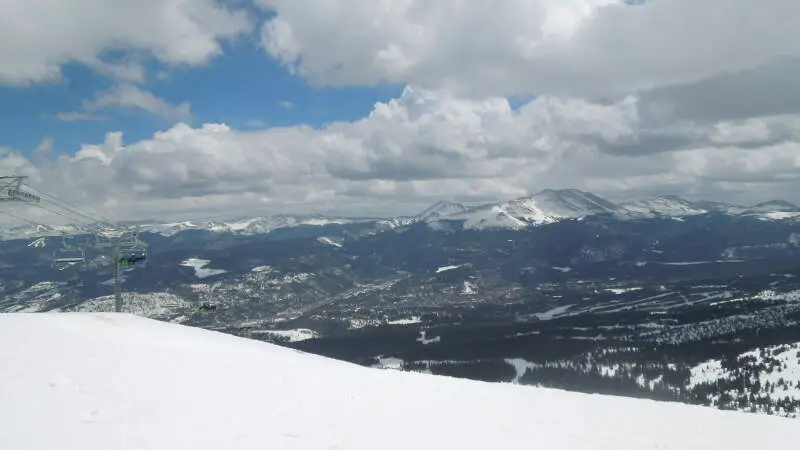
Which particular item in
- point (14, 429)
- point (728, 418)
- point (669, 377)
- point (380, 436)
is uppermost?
point (14, 429)

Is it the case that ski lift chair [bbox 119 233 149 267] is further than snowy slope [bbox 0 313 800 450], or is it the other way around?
ski lift chair [bbox 119 233 149 267]

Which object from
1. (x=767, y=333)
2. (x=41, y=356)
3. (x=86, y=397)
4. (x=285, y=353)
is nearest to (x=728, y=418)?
(x=285, y=353)

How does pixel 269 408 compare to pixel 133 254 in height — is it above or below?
below

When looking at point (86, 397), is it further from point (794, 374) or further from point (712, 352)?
point (712, 352)

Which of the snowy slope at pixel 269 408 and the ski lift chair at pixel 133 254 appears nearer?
the snowy slope at pixel 269 408

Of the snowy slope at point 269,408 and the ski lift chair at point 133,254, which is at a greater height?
the ski lift chair at point 133,254

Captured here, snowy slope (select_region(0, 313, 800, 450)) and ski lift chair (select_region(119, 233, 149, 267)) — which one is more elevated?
ski lift chair (select_region(119, 233, 149, 267))

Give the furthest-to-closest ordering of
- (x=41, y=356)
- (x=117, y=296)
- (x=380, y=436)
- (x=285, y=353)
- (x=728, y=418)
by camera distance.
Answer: (x=117, y=296) < (x=285, y=353) < (x=728, y=418) < (x=41, y=356) < (x=380, y=436)

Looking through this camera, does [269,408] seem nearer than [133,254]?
Yes
